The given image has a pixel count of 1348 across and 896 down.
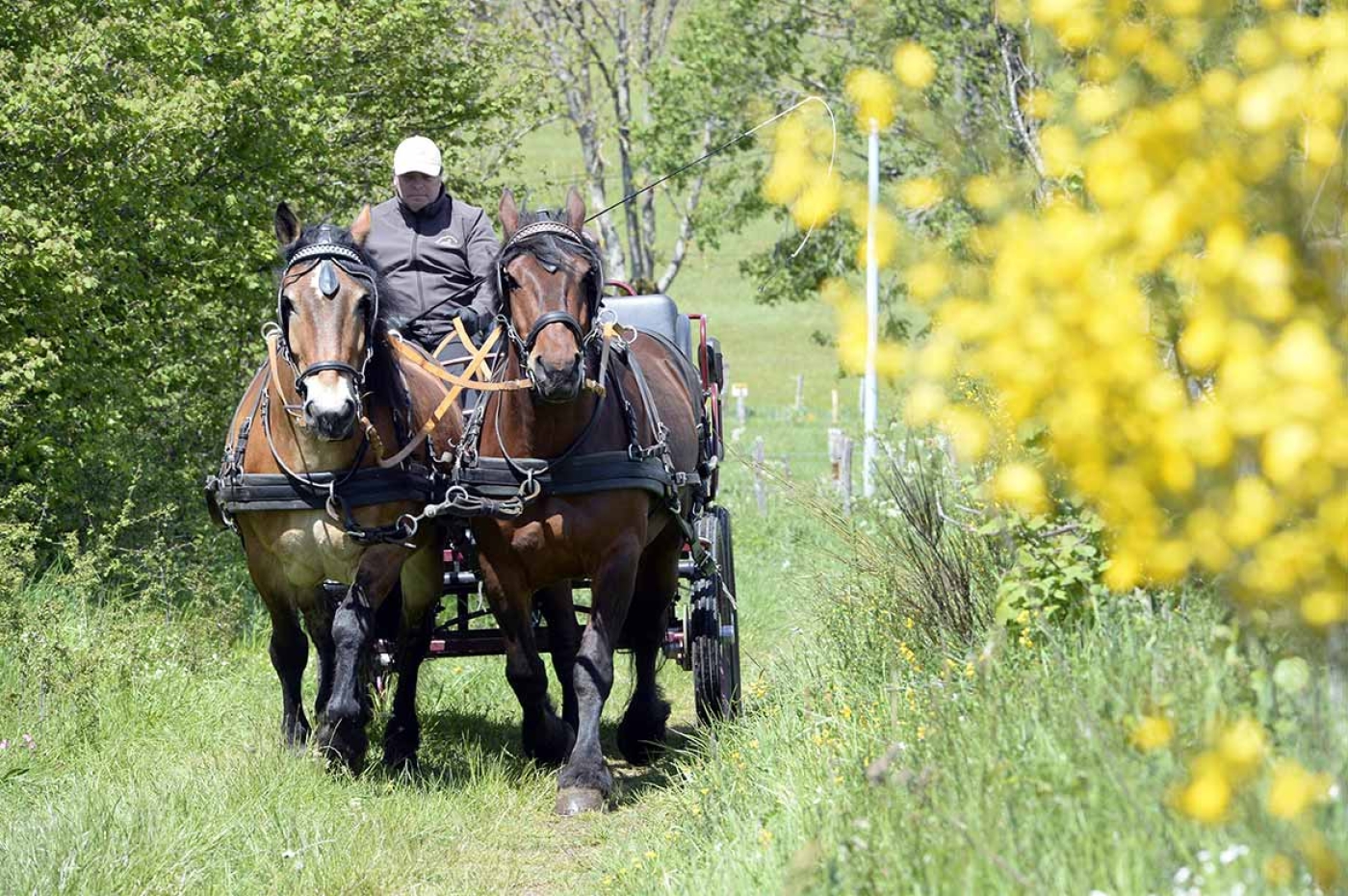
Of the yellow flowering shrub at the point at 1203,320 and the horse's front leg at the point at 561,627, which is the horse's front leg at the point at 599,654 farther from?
the yellow flowering shrub at the point at 1203,320

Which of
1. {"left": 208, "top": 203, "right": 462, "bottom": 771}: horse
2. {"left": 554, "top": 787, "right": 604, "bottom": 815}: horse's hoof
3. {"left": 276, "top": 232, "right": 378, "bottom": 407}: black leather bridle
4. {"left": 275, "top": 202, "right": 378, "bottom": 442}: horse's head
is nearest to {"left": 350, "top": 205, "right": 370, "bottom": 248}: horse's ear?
{"left": 208, "top": 203, "right": 462, "bottom": 771}: horse

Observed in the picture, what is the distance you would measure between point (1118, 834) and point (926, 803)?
24.0 inches

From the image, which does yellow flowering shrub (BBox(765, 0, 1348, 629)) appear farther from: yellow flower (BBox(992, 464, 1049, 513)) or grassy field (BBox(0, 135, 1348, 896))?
grassy field (BBox(0, 135, 1348, 896))

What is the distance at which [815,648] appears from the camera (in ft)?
24.0

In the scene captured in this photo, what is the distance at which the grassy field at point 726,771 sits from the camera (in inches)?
136

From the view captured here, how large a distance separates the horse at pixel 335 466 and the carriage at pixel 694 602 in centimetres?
44

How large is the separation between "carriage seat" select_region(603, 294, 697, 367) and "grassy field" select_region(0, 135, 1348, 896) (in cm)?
145

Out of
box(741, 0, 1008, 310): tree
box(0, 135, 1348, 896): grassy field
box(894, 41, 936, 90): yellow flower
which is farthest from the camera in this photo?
box(741, 0, 1008, 310): tree

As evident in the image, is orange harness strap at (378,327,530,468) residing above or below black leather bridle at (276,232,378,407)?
below

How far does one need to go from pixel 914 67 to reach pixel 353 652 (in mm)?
4241

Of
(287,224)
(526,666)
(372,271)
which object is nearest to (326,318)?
(372,271)

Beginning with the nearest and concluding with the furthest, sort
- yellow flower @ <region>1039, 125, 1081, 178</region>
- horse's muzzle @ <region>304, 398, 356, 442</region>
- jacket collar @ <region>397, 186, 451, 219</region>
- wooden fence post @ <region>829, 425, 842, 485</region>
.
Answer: yellow flower @ <region>1039, 125, 1081, 178</region> → horse's muzzle @ <region>304, 398, 356, 442</region> → jacket collar @ <region>397, 186, 451, 219</region> → wooden fence post @ <region>829, 425, 842, 485</region>

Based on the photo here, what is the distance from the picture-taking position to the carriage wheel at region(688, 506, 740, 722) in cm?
755

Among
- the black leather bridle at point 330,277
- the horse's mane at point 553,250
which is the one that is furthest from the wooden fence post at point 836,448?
the black leather bridle at point 330,277
